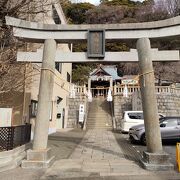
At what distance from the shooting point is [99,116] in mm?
28422

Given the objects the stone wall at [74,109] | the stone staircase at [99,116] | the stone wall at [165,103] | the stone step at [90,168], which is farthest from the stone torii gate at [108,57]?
the stone wall at [74,109]

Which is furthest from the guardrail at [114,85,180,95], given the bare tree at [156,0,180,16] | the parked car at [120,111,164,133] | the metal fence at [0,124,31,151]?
the metal fence at [0,124,31,151]

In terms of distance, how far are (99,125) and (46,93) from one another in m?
17.9

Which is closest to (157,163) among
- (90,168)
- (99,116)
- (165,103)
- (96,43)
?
(90,168)

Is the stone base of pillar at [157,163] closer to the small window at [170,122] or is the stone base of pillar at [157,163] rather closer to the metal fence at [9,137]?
the metal fence at [9,137]

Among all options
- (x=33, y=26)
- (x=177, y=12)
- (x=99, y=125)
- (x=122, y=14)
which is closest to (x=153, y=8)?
(x=177, y=12)

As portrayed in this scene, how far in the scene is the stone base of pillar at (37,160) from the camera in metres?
8.30

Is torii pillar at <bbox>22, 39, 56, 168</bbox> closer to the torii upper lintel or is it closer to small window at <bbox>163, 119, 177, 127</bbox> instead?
the torii upper lintel

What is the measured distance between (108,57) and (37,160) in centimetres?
416

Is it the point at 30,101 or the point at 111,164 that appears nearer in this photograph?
the point at 111,164

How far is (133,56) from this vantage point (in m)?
9.27

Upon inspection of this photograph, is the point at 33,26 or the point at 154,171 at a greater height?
the point at 33,26

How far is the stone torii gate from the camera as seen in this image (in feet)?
27.7

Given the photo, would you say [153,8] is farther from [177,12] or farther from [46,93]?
[46,93]
